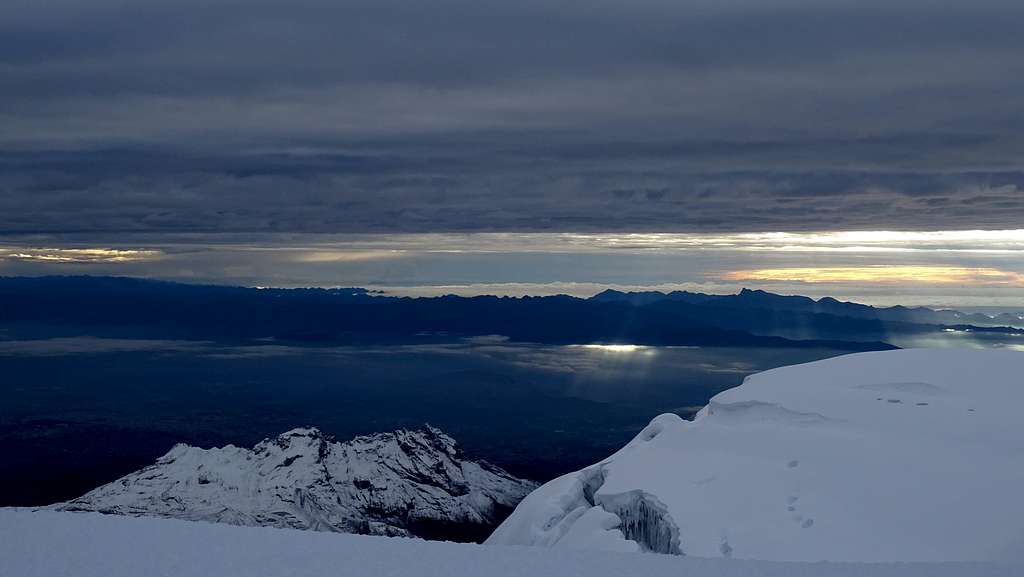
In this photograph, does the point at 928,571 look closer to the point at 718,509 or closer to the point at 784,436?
the point at 718,509

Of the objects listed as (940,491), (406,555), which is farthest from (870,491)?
(406,555)

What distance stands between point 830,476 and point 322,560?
32190 mm

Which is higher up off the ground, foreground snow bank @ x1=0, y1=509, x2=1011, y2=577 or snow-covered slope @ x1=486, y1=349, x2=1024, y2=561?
foreground snow bank @ x1=0, y1=509, x2=1011, y2=577

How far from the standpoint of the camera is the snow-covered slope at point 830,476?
1454 inches

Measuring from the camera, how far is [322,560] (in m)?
18.6

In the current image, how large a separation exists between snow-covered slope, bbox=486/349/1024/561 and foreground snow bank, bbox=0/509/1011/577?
60.9ft

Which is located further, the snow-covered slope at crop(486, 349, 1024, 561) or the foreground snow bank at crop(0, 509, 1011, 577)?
the snow-covered slope at crop(486, 349, 1024, 561)

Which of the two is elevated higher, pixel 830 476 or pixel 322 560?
pixel 322 560

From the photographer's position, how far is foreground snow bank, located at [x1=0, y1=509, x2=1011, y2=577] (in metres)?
17.8

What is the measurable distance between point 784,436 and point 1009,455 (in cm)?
1206

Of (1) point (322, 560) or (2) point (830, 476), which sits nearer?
(1) point (322, 560)

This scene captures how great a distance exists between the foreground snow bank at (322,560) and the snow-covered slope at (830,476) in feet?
60.9

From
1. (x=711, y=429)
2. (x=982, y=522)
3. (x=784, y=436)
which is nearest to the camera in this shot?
(x=982, y=522)

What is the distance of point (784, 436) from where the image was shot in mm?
50500
